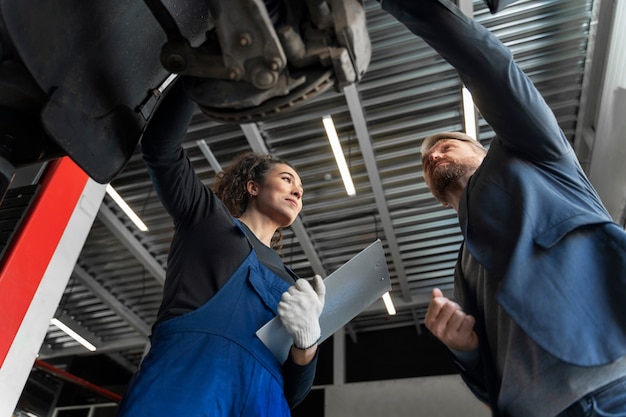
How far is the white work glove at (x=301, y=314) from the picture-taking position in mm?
1377

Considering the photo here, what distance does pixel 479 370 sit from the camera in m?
1.40

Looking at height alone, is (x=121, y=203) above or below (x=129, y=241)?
above

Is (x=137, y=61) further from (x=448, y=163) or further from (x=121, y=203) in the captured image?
(x=121, y=203)

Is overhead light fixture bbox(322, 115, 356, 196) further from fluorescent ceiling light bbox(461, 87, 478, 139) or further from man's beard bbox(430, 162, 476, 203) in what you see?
man's beard bbox(430, 162, 476, 203)

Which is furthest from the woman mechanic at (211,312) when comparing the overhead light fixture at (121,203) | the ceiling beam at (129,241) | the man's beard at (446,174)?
the ceiling beam at (129,241)

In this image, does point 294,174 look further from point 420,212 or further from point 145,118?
point 420,212

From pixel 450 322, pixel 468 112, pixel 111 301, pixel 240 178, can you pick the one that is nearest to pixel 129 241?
pixel 111 301

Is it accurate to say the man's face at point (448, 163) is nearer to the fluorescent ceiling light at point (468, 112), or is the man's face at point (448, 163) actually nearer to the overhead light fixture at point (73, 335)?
the fluorescent ceiling light at point (468, 112)

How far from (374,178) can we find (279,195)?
191 inches

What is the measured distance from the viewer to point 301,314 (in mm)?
1383

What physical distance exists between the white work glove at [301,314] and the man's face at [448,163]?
656mm

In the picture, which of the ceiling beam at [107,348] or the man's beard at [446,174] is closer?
the man's beard at [446,174]

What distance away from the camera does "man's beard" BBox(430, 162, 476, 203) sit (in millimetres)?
1791

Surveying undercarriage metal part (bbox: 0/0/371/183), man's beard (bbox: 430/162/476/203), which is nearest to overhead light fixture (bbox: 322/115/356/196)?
man's beard (bbox: 430/162/476/203)
